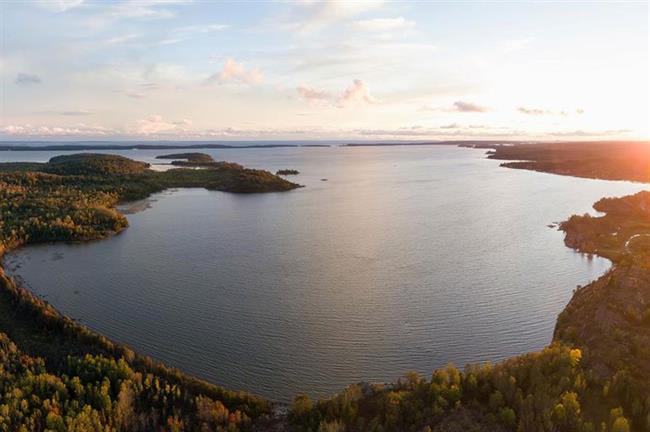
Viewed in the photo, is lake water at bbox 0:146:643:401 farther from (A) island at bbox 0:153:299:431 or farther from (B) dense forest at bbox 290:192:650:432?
(B) dense forest at bbox 290:192:650:432

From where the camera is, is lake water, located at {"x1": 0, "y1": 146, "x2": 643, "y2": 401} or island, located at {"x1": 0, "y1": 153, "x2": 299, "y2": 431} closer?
island, located at {"x1": 0, "y1": 153, "x2": 299, "y2": 431}

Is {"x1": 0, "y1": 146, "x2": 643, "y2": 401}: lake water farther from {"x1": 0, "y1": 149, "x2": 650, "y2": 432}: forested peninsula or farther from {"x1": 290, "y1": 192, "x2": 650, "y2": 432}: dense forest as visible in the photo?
{"x1": 290, "y1": 192, "x2": 650, "y2": 432}: dense forest

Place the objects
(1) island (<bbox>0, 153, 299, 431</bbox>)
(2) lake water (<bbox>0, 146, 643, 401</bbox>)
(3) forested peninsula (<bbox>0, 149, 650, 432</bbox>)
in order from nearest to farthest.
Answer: (3) forested peninsula (<bbox>0, 149, 650, 432</bbox>) < (1) island (<bbox>0, 153, 299, 431</bbox>) < (2) lake water (<bbox>0, 146, 643, 401</bbox>)

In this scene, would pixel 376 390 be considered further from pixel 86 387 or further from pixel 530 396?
pixel 86 387

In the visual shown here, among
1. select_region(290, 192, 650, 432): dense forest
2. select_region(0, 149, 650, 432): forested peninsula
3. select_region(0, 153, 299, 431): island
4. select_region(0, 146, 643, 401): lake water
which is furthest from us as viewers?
select_region(0, 146, 643, 401): lake water

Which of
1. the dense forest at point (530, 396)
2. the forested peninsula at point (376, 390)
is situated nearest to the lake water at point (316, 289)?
the forested peninsula at point (376, 390)

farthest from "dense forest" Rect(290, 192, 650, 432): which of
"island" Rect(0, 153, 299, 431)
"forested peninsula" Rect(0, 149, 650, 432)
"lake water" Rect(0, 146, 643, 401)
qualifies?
"lake water" Rect(0, 146, 643, 401)

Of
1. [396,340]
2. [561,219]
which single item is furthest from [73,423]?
[561,219]

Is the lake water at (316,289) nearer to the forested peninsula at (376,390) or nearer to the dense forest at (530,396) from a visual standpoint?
the forested peninsula at (376,390)

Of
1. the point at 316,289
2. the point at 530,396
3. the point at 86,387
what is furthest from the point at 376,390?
the point at 316,289
